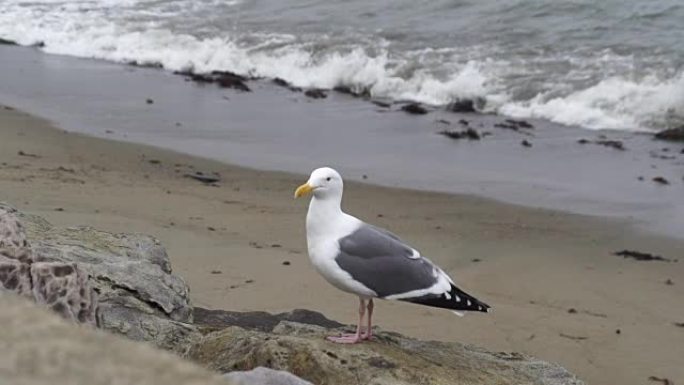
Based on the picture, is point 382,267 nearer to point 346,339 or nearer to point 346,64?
point 346,339

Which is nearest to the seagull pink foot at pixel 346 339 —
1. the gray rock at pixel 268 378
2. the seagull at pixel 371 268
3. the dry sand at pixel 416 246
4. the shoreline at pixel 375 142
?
the seagull at pixel 371 268

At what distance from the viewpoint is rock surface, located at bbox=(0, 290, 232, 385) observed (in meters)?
1.11

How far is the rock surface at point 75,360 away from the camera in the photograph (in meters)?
1.11

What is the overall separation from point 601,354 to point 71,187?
488cm

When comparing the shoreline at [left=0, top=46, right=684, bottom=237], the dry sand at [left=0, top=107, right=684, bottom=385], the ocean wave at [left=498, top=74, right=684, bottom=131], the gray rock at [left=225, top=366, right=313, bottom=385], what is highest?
the gray rock at [left=225, top=366, right=313, bottom=385]

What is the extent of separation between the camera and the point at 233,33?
1800cm

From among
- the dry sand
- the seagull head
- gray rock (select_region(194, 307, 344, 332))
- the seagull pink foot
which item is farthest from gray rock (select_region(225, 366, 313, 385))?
the dry sand

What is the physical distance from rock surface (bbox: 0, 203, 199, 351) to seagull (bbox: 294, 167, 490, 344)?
0.65m

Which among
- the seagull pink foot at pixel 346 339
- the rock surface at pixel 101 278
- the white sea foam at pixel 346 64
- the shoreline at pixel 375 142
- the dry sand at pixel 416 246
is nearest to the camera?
the rock surface at pixel 101 278

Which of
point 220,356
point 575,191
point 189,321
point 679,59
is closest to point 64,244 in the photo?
point 189,321

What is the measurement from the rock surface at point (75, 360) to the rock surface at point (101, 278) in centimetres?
160

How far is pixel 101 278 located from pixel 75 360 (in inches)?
117

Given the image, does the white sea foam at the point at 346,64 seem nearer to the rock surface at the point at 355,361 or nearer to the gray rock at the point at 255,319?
the gray rock at the point at 255,319

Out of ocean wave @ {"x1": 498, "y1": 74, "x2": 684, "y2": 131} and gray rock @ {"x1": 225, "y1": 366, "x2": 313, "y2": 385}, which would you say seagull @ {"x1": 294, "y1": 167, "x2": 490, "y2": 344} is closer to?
gray rock @ {"x1": 225, "y1": 366, "x2": 313, "y2": 385}
